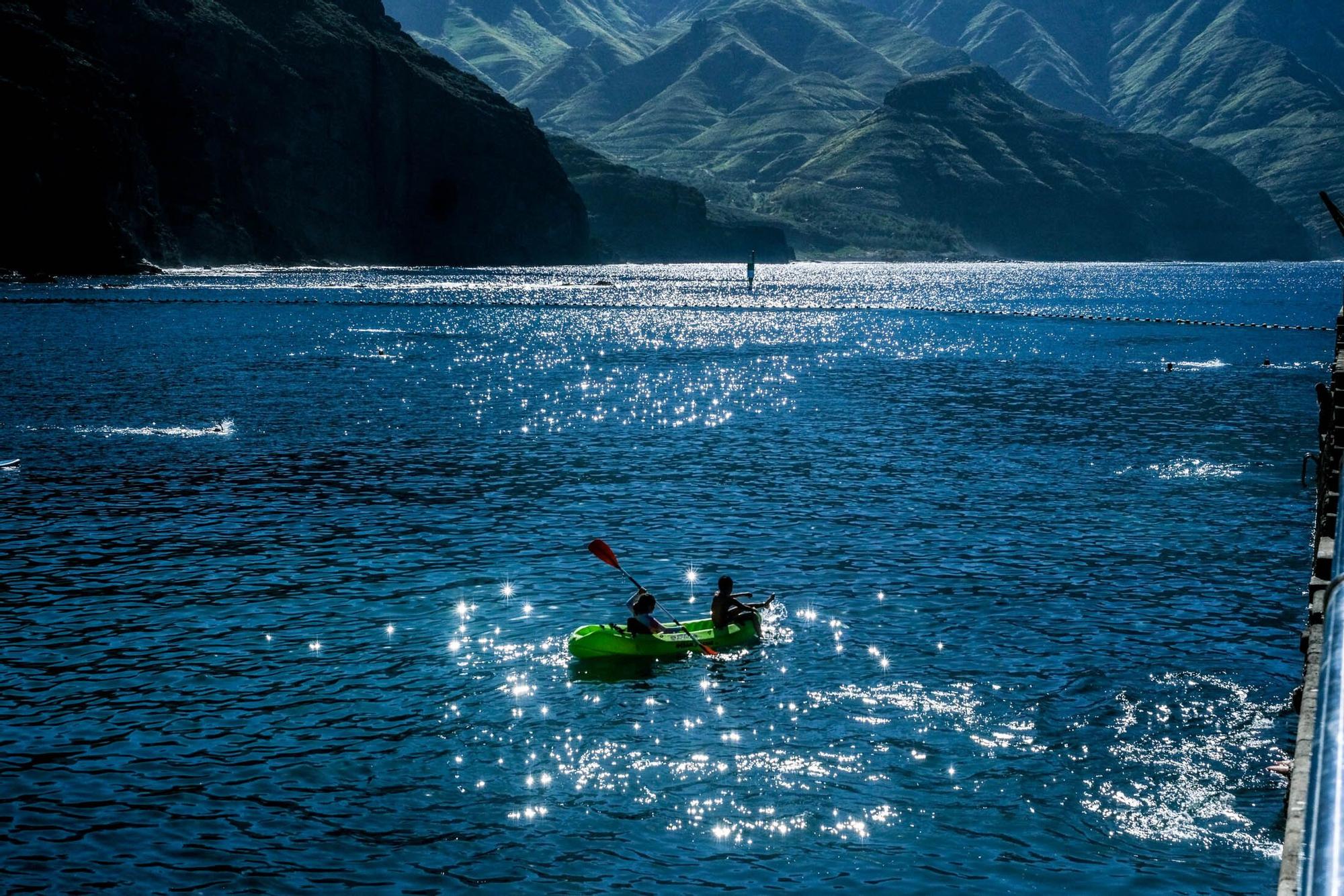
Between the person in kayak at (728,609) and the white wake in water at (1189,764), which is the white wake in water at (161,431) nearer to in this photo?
the person in kayak at (728,609)

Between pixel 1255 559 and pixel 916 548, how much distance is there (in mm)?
9526

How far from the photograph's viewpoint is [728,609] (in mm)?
26625

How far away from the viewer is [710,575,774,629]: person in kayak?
26281mm

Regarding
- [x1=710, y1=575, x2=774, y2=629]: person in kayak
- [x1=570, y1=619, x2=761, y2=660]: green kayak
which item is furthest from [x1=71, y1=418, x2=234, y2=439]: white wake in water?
[x1=710, y1=575, x2=774, y2=629]: person in kayak

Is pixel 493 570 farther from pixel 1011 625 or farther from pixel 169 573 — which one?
pixel 1011 625

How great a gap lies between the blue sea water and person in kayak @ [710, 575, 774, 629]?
0.80m

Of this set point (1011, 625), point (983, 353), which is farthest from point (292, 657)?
point (983, 353)

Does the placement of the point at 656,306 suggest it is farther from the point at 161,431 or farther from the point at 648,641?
the point at 648,641

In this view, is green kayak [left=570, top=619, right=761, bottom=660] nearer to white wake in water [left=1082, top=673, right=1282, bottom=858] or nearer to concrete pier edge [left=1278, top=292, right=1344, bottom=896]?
white wake in water [left=1082, top=673, right=1282, bottom=858]

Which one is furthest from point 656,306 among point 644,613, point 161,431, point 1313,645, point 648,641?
point 1313,645

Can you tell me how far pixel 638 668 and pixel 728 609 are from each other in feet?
8.69

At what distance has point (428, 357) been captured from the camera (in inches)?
3757

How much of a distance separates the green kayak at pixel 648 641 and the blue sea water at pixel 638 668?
534 millimetres

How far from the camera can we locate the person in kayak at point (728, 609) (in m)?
26.3
